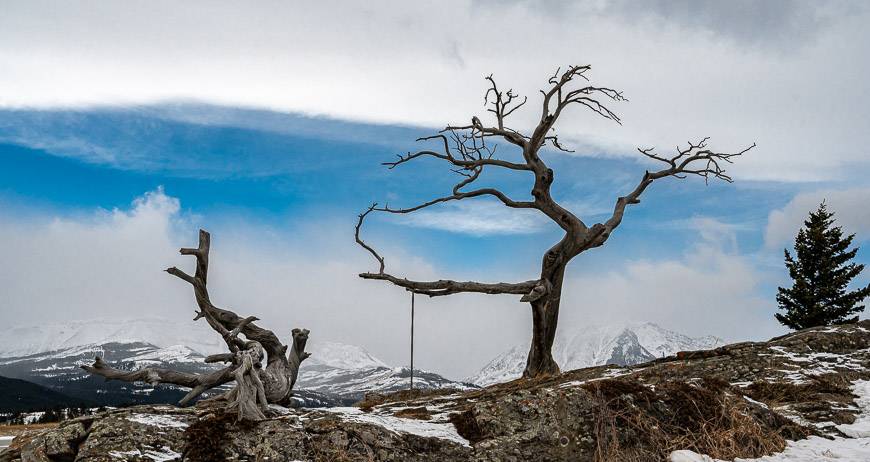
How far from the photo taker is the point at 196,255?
47.8 feet

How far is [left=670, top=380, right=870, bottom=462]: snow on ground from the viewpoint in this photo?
6773mm


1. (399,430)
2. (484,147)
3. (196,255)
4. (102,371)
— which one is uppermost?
(484,147)

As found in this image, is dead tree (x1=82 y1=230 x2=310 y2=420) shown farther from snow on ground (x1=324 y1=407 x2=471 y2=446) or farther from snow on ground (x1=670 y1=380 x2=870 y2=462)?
snow on ground (x1=670 y1=380 x2=870 y2=462)

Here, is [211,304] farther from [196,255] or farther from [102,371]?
[102,371]

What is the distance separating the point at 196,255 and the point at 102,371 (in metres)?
3.19

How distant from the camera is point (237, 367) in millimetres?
8492

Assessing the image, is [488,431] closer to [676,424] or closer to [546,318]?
[676,424]

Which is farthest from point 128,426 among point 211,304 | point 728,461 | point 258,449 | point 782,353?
point 782,353

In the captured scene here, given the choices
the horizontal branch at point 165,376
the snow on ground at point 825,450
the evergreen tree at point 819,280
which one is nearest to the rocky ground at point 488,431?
the snow on ground at point 825,450

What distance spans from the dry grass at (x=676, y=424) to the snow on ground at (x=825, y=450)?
0.52 ft

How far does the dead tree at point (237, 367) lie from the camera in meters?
7.98

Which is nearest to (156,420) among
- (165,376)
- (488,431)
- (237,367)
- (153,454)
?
(153,454)

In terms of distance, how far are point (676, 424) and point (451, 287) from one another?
42.1 feet

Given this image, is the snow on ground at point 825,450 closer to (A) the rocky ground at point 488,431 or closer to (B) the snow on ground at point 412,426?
(A) the rocky ground at point 488,431
